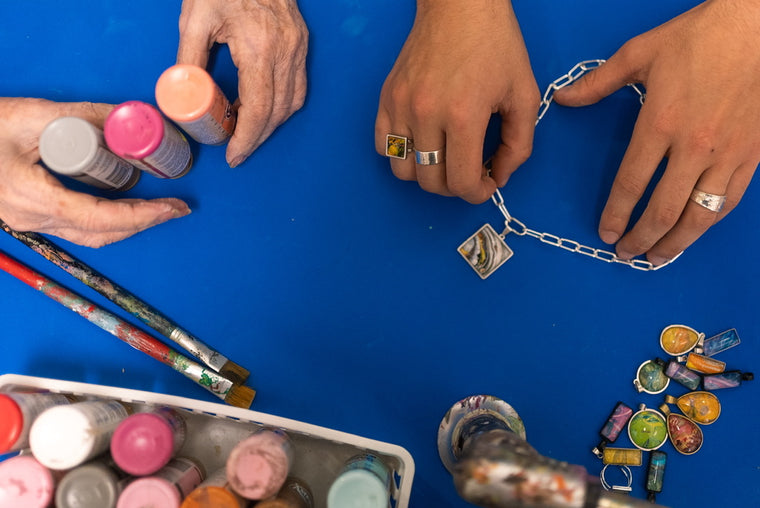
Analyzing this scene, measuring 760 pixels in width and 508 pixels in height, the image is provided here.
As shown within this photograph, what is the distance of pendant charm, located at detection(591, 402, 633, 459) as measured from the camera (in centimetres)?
89

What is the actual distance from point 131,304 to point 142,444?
33cm

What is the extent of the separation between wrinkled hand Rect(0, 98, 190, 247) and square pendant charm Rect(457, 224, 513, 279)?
1.93 ft

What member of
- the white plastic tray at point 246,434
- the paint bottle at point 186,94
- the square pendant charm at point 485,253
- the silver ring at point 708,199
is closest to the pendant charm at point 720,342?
the silver ring at point 708,199

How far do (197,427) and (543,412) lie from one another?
0.65 meters

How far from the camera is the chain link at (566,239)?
928 mm

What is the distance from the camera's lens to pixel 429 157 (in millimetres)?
843

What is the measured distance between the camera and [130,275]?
3.20ft

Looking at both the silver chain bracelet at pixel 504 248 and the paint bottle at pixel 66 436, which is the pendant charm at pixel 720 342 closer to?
the silver chain bracelet at pixel 504 248

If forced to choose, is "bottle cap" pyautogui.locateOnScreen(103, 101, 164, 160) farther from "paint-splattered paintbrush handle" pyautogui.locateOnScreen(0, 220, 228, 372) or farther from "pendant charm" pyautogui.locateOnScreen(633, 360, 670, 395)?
"pendant charm" pyautogui.locateOnScreen(633, 360, 670, 395)

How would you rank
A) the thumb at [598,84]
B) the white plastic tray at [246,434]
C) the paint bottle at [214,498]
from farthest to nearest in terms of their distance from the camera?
the thumb at [598,84] → the white plastic tray at [246,434] → the paint bottle at [214,498]

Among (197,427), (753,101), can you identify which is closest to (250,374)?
(197,427)

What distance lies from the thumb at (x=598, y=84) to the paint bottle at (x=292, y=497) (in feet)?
2.83

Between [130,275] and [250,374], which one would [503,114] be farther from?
[130,275]

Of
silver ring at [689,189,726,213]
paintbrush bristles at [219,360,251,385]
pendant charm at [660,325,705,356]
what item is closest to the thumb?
silver ring at [689,189,726,213]
